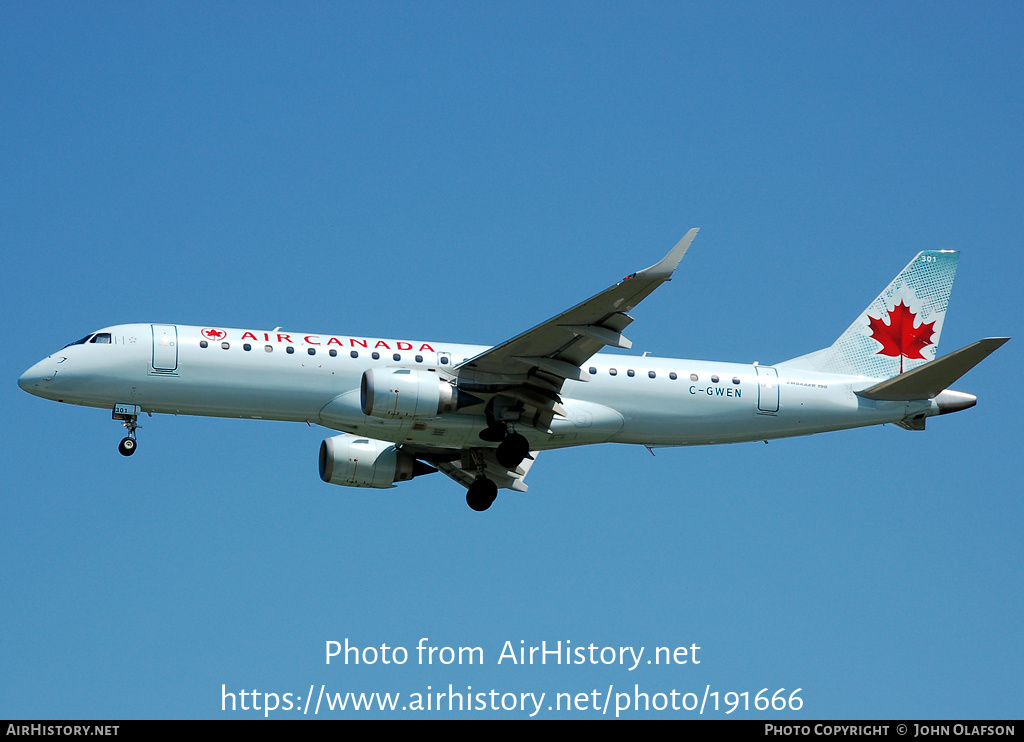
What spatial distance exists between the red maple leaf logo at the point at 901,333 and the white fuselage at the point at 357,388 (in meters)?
2.77

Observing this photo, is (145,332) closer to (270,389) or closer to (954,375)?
(270,389)

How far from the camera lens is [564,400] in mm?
32531

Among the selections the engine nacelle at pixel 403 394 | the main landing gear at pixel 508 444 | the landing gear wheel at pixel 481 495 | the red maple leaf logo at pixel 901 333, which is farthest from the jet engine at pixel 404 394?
the red maple leaf logo at pixel 901 333

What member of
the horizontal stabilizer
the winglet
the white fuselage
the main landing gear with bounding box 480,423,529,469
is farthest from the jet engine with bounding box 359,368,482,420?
the horizontal stabilizer

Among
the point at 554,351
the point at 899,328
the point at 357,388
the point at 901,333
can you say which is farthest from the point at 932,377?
the point at 357,388

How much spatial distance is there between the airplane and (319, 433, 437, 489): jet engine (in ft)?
0.13

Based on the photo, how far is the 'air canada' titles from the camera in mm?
31344

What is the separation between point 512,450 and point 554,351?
2773mm

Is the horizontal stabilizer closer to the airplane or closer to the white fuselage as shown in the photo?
the airplane

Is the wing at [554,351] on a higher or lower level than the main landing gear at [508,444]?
higher

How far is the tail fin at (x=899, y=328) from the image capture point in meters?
36.2

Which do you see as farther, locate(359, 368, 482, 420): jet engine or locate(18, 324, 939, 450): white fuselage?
locate(18, 324, 939, 450): white fuselage

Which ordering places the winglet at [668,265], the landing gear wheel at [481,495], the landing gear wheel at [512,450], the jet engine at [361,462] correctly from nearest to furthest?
the winglet at [668,265]
the landing gear wheel at [512,450]
the landing gear wheel at [481,495]
the jet engine at [361,462]

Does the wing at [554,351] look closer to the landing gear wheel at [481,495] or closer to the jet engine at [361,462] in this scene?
the landing gear wheel at [481,495]
